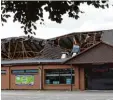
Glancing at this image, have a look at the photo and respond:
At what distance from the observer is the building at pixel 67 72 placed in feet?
134

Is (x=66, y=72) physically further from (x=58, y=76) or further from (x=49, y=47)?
(x=49, y=47)

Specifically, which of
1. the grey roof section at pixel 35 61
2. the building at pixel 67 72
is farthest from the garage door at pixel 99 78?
the grey roof section at pixel 35 61

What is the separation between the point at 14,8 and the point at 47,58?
4195cm

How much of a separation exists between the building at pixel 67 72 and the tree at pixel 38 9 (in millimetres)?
34683

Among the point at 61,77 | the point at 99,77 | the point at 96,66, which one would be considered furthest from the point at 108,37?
the point at 61,77

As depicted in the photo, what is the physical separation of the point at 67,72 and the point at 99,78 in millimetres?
3511

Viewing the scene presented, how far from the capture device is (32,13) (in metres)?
5.61

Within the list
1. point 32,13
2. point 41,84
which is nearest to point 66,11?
point 32,13

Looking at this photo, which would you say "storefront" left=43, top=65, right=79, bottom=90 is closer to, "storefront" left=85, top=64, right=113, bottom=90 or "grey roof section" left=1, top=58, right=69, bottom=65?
"grey roof section" left=1, top=58, right=69, bottom=65

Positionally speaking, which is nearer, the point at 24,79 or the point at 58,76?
the point at 58,76

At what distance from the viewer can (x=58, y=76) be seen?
4328 centimetres

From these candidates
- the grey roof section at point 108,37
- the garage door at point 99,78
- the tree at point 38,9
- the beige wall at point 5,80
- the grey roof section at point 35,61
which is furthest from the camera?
the grey roof section at point 108,37

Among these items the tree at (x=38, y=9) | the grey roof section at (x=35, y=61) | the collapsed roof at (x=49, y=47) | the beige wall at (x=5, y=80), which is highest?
the collapsed roof at (x=49, y=47)

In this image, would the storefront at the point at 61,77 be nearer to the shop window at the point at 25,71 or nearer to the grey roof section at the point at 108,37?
the shop window at the point at 25,71
